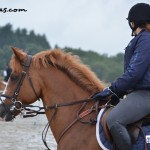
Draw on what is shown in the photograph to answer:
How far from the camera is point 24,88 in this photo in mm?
6852

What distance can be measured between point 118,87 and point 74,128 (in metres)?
0.84

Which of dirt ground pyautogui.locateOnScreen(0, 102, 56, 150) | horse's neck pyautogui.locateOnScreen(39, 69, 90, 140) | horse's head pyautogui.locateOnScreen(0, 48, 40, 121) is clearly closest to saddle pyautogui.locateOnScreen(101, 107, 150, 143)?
horse's neck pyautogui.locateOnScreen(39, 69, 90, 140)

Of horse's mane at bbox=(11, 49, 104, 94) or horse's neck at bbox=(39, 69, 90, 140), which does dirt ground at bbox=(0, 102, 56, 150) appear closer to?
horse's neck at bbox=(39, 69, 90, 140)

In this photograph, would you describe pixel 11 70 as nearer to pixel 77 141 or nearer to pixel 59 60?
pixel 59 60

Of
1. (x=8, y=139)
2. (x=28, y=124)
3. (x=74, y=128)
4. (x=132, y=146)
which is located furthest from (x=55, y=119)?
(x=28, y=124)

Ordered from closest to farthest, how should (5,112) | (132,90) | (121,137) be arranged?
(121,137), (132,90), (5,112)

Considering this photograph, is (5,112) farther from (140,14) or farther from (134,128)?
(140,14)

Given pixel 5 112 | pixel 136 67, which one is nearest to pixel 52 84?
pixel 5 112

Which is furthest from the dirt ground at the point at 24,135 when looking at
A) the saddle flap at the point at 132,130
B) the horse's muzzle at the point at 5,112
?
the saddle flap at the point at 132,130

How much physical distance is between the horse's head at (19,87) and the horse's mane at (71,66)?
3.4 inches

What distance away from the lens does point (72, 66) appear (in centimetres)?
687

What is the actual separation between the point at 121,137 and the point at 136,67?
34.9 inches

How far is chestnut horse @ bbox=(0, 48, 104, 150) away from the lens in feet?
22.3

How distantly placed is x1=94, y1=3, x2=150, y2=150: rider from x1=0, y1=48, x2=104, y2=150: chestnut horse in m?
0.64
